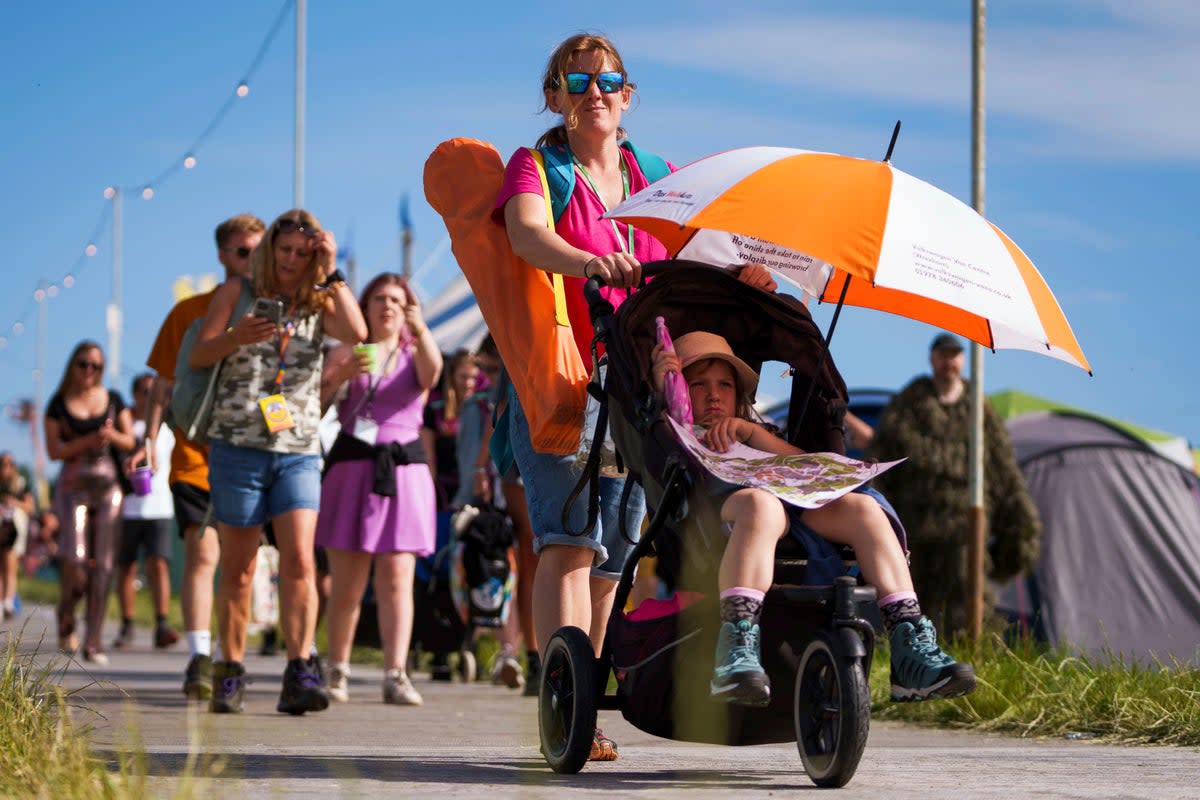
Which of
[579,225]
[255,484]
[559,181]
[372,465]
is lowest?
[255,484]

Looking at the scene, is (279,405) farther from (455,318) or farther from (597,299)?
(455,318)

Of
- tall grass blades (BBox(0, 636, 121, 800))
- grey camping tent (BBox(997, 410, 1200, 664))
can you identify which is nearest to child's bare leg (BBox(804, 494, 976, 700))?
tall grass blades (BBox(0, 636, 121, 800))

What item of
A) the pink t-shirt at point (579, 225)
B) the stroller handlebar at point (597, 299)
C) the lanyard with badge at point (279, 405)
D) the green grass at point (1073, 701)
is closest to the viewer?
the stroller handlebar at point (597, 299)

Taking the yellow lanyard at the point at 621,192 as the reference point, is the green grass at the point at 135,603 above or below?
below

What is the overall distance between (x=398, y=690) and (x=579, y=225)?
3696 mm

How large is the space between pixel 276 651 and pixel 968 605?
612 centimetres

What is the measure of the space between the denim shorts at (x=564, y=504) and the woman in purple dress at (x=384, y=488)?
10.7 feet

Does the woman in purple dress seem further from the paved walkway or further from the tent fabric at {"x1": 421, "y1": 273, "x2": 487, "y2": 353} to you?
the tent fabric at {"x1": 421, "y1": 273, "x2": 487, "y2": 353}

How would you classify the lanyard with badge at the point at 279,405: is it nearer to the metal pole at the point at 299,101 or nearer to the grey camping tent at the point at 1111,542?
the grey camping tent at the point at 1111,542

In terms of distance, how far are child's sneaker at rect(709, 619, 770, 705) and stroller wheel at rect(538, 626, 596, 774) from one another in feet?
1.69

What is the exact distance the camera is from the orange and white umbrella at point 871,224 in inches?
197

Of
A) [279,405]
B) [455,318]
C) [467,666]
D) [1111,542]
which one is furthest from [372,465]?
[455,318]

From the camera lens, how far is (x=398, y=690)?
29.0 ft

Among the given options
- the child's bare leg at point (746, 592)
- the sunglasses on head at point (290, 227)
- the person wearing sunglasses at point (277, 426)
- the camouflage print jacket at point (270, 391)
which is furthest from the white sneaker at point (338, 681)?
the child's bare leg at point (746, 592)
